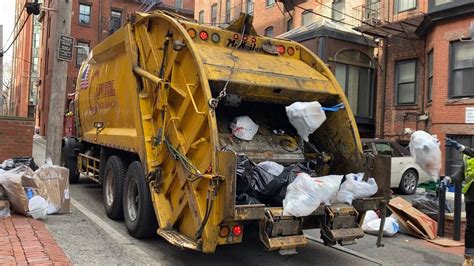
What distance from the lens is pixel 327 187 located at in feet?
16.2

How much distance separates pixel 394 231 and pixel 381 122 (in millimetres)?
10125

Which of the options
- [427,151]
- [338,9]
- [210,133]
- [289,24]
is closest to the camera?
[210,133]

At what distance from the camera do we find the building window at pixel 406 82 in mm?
16312

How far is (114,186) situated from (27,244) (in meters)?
2.01

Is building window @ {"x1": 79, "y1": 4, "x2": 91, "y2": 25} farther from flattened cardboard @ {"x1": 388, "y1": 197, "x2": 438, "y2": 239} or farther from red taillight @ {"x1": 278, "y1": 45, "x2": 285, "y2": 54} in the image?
flattened cardboard @ {"x1": 388, "y1": 197, "x2": 438, "y2": 239}

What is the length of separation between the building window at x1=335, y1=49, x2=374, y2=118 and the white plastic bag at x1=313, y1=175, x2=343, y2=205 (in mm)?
12388

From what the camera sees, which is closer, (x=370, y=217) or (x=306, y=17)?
(x=370, y=217)

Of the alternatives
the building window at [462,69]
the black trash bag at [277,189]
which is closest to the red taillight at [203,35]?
the black trash bag at [277,189]

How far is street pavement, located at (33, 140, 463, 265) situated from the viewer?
5.48 m

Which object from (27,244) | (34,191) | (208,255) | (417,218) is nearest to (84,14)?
(34,191)

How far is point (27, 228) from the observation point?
610 cm

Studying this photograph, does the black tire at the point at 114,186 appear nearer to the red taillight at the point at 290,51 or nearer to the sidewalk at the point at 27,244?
the sidewalk at the point at 27,244

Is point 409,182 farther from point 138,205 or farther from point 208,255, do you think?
point 138,205

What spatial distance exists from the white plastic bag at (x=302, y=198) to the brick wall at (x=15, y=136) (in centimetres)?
673
